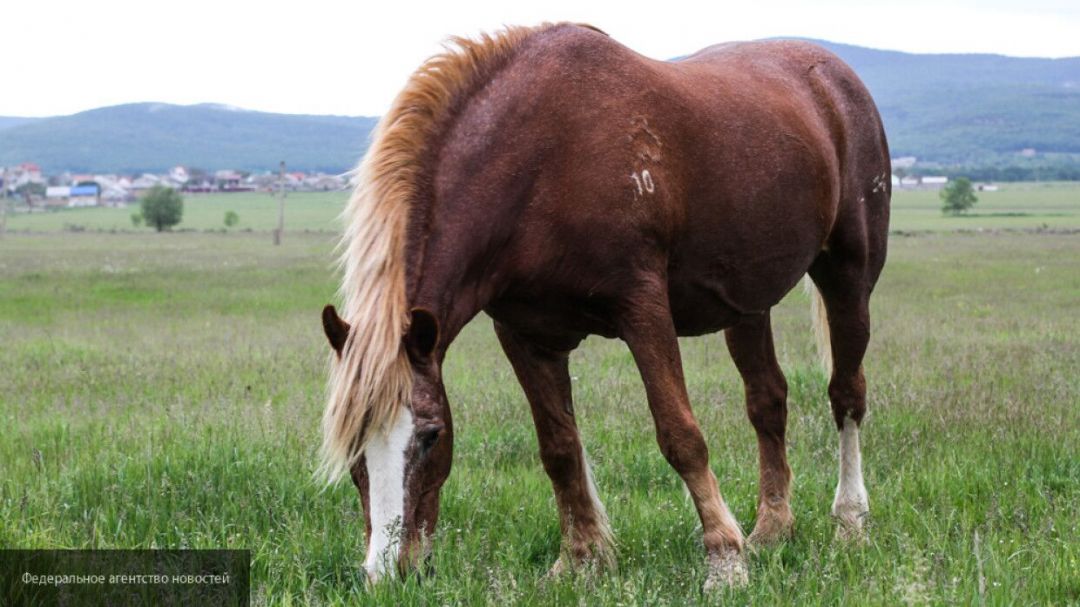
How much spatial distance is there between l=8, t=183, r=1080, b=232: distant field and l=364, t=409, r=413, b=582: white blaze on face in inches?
2356

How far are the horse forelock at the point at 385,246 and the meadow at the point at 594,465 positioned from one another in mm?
620

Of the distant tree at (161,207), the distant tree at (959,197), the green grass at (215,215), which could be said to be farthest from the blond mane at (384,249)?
the distant tree at (959,197)

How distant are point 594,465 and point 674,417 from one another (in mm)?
2138

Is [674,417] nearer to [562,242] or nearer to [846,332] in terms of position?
[562,242]

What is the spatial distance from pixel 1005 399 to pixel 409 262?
5.65 metres

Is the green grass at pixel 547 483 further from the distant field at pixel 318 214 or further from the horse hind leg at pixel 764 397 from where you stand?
the distant field at pixel 318 214

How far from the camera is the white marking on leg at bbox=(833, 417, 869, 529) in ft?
19.8

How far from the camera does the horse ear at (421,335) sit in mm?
4047

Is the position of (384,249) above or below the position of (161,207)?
above

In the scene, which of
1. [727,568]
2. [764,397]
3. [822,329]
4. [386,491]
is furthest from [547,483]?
[386,491]

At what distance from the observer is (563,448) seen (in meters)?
5.51

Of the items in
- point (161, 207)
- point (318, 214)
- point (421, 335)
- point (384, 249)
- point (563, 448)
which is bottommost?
point (318, 214)

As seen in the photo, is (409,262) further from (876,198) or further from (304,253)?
(304,253)

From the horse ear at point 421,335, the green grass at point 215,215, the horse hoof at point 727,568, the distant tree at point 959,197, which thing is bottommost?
the green grass at point 215,215
